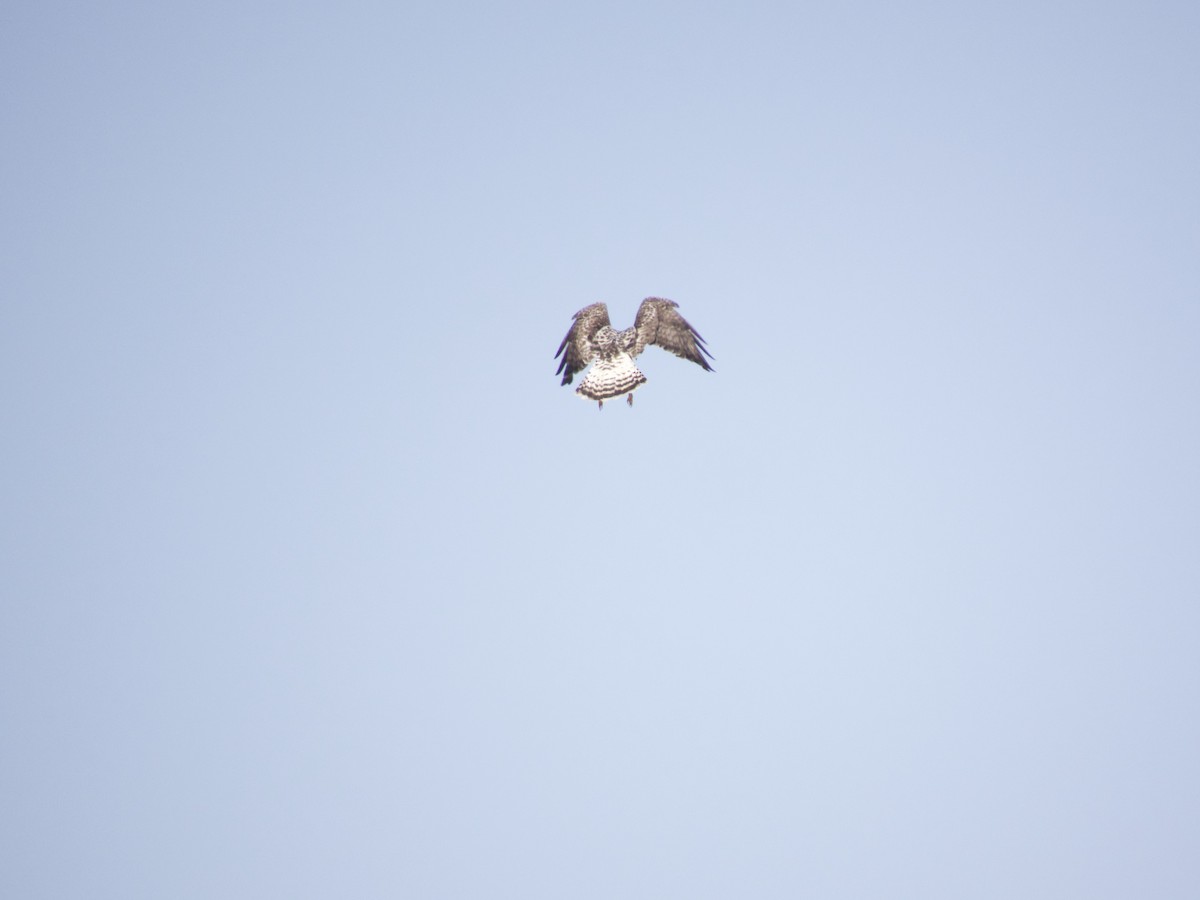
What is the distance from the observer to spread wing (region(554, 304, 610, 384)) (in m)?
35.5

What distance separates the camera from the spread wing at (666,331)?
114ft

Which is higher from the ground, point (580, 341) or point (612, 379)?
point (580, 341)

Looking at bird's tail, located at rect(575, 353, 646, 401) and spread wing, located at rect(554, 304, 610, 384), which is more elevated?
spread wing, located at rect(554, 304, 610, 384)

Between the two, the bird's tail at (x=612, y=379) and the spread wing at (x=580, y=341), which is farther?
the spread wing at (x=580, y=341)

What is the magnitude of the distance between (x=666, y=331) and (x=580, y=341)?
222cm

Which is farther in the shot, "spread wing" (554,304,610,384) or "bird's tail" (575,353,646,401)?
"spread wing" (554,304,610,384)

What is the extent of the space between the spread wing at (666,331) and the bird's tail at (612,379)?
0.55 m

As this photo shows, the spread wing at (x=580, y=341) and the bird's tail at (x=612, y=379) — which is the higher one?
the spread wing at (x=580, y=341)

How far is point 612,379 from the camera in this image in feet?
112

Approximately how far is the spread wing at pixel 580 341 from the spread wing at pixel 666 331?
1137 millimetres

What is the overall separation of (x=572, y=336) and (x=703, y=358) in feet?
11.5

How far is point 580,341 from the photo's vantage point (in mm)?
35750

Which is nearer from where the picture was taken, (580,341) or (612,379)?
(612,379)

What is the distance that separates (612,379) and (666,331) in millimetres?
2143
